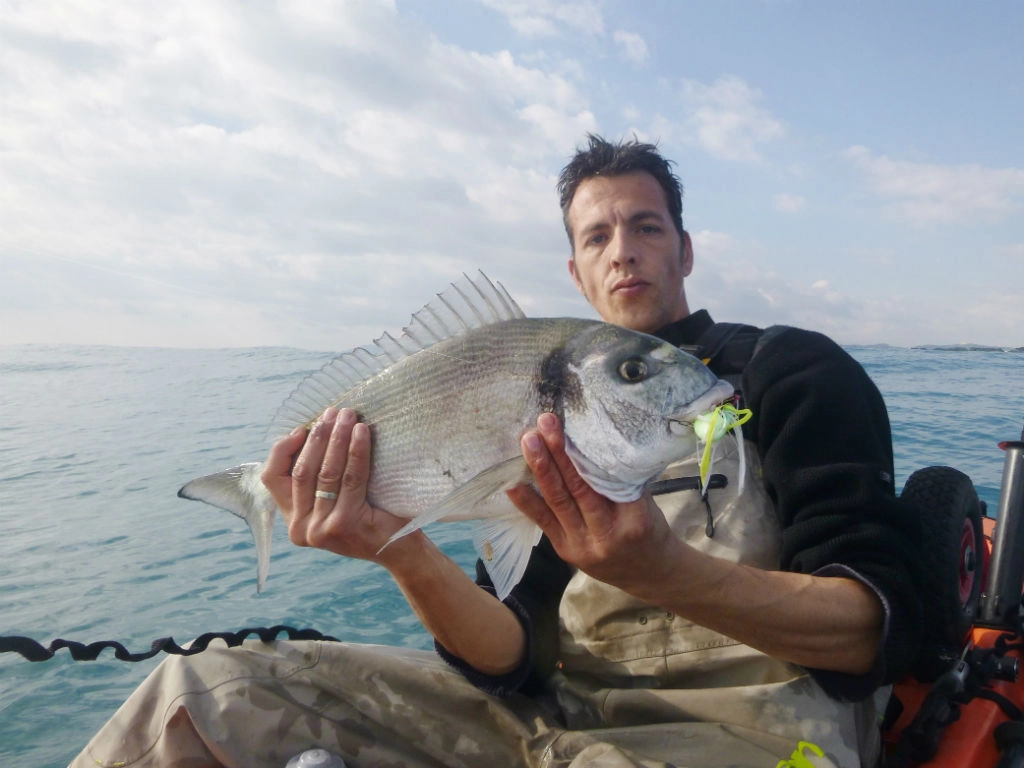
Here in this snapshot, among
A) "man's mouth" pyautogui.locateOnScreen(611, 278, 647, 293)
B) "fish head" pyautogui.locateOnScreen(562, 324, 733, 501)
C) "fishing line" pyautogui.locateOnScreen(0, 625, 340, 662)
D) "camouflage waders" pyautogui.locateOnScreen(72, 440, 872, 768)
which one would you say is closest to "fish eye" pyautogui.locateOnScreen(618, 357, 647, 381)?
"fish head" pyautogui.locateOnScreen(562, 324, 733, 501)

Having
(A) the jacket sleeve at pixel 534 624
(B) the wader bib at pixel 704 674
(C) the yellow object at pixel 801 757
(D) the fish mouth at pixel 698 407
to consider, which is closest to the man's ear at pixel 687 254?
(B) the wader bib at pixel 704 674

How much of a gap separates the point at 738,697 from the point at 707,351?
4.54 feet

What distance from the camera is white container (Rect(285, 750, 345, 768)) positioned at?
228cm

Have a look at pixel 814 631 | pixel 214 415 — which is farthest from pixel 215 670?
pixel 214 415

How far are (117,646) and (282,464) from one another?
37.2 inches

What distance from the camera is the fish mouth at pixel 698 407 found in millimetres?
1717

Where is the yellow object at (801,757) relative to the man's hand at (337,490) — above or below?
below

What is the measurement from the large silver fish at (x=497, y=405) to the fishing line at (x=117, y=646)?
0.41 metres

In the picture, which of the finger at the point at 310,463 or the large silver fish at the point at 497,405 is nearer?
the large silver fish at the point at 497,405

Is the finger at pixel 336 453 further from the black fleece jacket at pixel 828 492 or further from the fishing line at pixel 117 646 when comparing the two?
the black fleece jacket at pixel 828 492

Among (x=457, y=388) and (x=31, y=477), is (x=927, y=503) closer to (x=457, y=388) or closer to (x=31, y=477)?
(x=457, y=388)

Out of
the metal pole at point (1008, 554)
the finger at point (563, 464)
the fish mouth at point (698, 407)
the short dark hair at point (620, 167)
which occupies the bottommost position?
the metal pole at point (1008, 554)

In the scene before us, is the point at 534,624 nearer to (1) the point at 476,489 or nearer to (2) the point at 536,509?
(2) the point at 536,509

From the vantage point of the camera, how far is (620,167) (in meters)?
3.58
